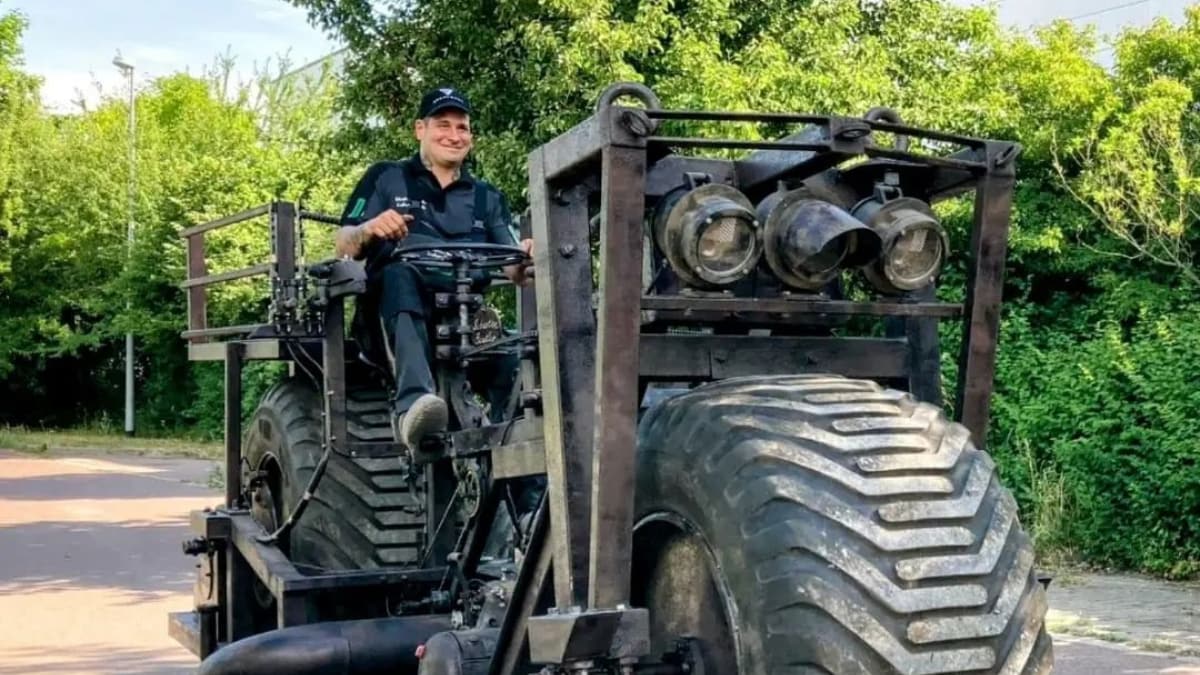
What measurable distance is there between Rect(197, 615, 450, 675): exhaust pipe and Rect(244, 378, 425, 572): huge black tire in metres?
0.77

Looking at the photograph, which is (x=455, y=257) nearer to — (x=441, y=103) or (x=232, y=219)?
(x=441, y=103)

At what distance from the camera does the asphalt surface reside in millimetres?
8984

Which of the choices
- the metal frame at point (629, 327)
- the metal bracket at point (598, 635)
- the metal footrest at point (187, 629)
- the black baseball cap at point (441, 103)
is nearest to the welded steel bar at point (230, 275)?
the black baseball cap at point (441, 103)

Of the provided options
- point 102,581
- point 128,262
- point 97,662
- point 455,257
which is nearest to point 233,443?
point 455,257

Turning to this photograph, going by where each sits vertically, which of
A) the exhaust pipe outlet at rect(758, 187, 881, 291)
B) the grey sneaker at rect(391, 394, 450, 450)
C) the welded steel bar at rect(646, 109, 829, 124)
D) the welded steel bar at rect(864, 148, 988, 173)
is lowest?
the grey sneaker at rect(391, 394, 450, 450)

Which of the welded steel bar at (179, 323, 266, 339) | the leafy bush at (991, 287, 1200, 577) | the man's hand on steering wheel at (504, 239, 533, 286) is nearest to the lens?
the man's hand on steering wheel at (504, 239, 533, 286)

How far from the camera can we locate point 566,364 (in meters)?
3.66

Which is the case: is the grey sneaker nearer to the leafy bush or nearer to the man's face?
the man's face

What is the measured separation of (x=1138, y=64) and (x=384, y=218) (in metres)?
11.7

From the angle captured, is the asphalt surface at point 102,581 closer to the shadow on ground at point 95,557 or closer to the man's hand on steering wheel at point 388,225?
the shadow on ground at point 95,557

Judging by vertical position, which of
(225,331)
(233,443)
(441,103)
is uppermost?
(441,103)

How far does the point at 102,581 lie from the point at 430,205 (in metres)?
7.60

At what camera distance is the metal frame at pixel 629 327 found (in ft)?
11.1

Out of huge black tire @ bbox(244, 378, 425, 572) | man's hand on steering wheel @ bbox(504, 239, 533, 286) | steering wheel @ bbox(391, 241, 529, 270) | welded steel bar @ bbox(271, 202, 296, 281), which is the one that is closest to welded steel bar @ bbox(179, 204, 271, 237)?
welded steel bar @ bbox(271, 202, 296, 281)
